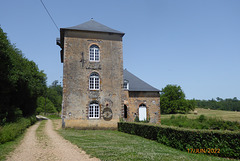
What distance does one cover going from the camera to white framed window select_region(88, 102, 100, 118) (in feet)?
64.4

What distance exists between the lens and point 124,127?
18734 mm

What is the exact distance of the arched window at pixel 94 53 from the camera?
20391 millimetres

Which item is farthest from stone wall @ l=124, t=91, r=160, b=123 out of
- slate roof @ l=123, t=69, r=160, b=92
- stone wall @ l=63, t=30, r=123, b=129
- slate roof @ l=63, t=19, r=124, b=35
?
slate roof @ l=63, t=19, r=124, b=35

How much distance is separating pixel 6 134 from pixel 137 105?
47.6 ft

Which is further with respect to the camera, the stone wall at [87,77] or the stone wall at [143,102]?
the stone wall at [143,102]

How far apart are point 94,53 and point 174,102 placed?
145 feet


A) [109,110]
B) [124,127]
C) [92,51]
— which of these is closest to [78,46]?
[92,51]

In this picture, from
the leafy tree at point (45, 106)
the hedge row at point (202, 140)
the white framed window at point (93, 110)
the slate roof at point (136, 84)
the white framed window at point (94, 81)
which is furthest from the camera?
the leafy tree at point (45, 106)

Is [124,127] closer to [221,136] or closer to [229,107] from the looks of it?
[221,136]

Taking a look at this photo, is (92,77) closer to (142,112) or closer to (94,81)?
(94,81)

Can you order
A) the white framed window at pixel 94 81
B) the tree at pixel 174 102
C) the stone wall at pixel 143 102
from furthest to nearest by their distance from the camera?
the tree at pixel 174 102 < the stone wall at pixel 143 102 < the white framed window at pixel 94 81

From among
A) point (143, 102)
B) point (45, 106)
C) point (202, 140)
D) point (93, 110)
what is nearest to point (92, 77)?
point (93, 110)
